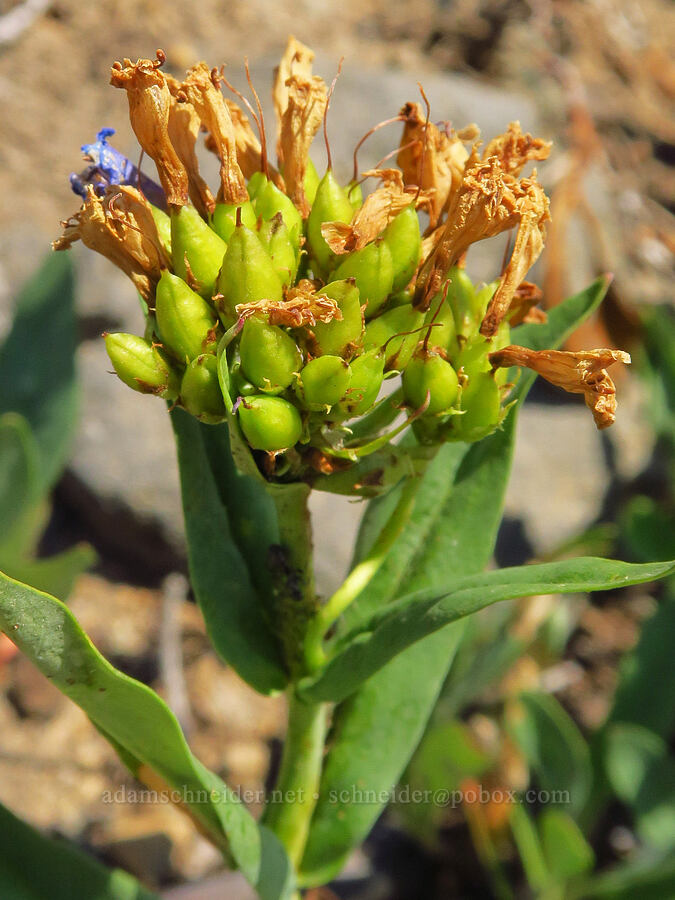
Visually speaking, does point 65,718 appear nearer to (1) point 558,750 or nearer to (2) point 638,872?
(1) point 558,750

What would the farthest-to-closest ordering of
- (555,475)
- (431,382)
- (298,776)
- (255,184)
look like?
(555,475) < (298,776) < (255,184) < (431,382)

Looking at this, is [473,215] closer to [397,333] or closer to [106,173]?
[397,333]

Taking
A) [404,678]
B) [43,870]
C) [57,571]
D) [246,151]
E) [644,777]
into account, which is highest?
[246,151]

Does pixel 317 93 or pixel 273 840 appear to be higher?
pixel 317 93

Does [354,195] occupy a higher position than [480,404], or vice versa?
[354,195]

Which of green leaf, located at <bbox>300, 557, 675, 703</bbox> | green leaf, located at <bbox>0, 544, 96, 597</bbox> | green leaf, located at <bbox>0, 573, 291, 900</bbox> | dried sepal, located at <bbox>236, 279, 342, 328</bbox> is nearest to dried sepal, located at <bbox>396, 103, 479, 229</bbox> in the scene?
dried sepal, located at <bbox>236, 279, 342, 328</bbox>

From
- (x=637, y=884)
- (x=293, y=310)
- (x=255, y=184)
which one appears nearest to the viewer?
(x=293, y=310)

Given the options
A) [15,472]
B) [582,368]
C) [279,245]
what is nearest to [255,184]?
[279,245]

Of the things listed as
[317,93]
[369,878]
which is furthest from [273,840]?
[369,878]
